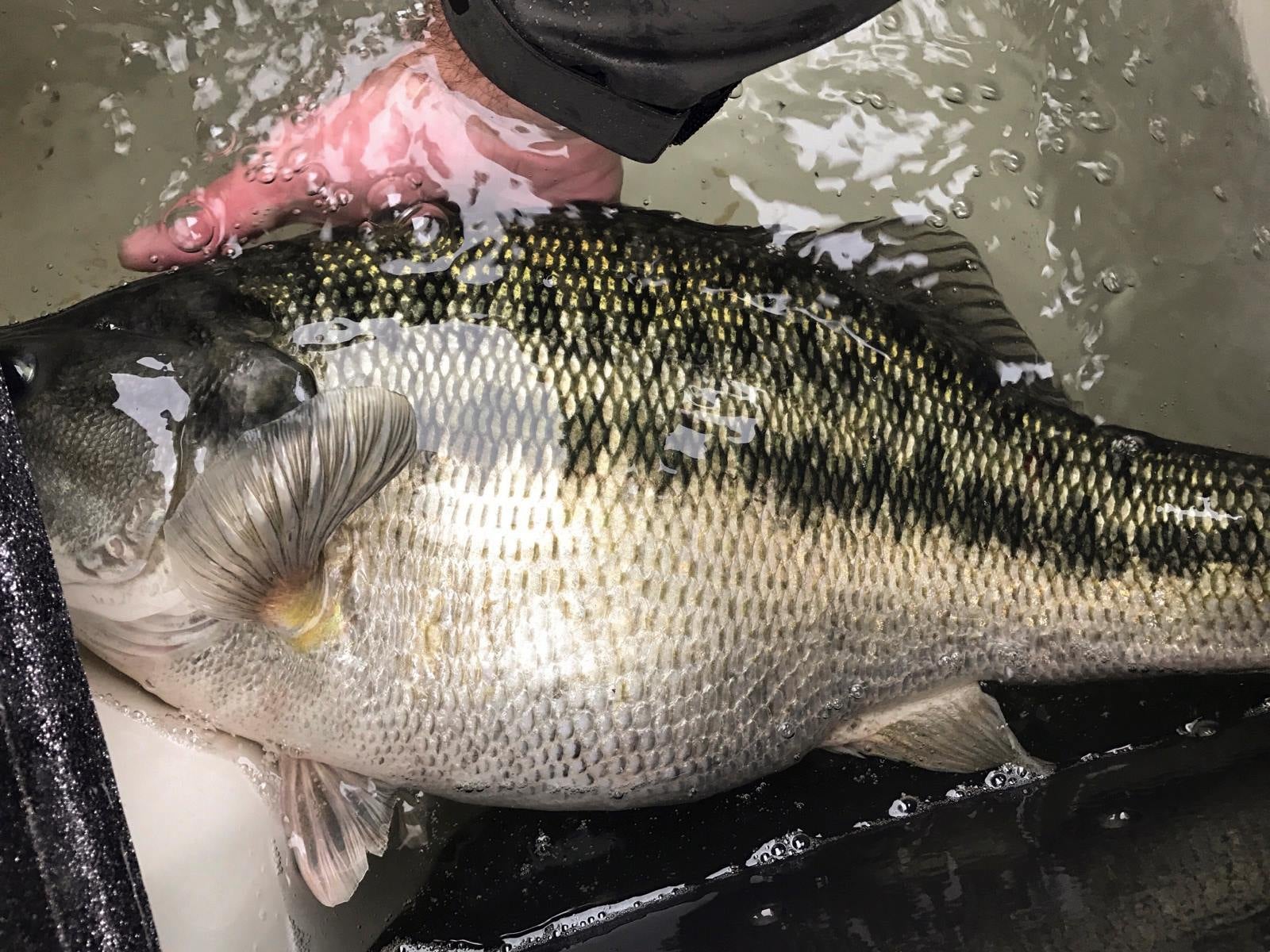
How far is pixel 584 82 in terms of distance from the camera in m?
0.90

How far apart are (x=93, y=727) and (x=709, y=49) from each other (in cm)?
76

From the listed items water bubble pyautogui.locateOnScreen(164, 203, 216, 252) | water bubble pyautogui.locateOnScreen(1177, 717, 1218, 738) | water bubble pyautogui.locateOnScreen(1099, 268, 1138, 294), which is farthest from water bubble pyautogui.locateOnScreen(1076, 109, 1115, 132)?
water bubble pyautogui.locateOnScreen(164, 203, 216, 252)

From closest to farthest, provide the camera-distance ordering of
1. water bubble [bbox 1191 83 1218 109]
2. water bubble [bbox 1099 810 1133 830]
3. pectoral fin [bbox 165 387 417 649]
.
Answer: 1. pectoral fin [bbox 165 387 417 649]
2. water bubble [bbox 1099 810 1133 830]
3. water bubble [bbox 1191 83 1218 109]

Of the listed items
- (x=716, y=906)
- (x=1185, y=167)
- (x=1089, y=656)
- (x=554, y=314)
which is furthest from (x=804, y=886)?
(x=1185, y=167)

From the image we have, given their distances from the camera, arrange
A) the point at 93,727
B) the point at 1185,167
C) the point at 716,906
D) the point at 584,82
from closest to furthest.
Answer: the point at 93,727, the point at 584,82, the point at 716,906, the point at 1185,167

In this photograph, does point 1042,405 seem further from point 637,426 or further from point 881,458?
point 637,426

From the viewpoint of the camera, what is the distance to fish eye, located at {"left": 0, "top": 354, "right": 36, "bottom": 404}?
2.99 ft

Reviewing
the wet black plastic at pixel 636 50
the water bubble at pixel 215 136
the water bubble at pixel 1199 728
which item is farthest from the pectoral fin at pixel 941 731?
the water bubble at pixel 215 136

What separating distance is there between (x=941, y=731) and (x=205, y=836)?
0.89 m

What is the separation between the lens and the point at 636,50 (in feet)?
2.72

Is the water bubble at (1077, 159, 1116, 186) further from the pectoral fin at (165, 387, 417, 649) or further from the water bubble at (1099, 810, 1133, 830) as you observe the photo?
the pectoral fin at (165, 387, 417, 649)

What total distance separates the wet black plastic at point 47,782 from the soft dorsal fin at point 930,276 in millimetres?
889

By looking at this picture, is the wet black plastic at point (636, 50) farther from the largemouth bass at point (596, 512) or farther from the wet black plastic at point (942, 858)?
the wet black plastic at point (942, 858)

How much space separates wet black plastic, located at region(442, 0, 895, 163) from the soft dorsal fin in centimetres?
27
